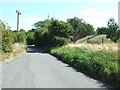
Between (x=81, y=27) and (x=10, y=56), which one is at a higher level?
(x=81, y=27)

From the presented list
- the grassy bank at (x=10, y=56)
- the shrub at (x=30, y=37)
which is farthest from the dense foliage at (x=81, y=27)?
the grassy bank at (x=10, y=56)

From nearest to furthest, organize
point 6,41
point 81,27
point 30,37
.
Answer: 1. point 6,41
2. point 30,37
3. point 81,27

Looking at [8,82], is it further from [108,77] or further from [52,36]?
[52,36]

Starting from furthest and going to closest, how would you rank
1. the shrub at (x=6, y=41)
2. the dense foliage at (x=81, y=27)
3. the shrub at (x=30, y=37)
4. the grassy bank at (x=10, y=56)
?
the dense foliage at (x=81, y=27) → the shrub at (x=30, y=37) → the shrub at (x=6, y=41) → the grassy bank at (x=10, y=56)

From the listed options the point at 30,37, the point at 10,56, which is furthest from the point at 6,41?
the point at 30,37

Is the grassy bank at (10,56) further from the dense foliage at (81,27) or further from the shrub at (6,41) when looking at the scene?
the dense foliage at (81,27)

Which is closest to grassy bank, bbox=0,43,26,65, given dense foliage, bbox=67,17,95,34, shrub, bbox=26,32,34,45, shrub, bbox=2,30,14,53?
shrub, bbox=2,30,14,53

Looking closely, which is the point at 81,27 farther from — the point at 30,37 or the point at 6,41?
the point at 6,41

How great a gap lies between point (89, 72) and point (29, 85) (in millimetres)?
4566

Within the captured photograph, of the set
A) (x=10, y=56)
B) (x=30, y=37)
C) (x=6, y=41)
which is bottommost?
(x=10, y=56)

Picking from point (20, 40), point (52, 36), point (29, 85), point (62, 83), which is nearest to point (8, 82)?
point (29, 85)

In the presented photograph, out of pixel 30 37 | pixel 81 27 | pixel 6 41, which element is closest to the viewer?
pixel 6 41

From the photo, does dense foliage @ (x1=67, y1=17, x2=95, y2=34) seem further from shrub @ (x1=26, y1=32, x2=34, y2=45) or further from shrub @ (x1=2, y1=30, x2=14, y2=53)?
shrub @ (x1=2, y1=30, x2=14, y2=53)

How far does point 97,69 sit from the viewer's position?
40.2 ft
